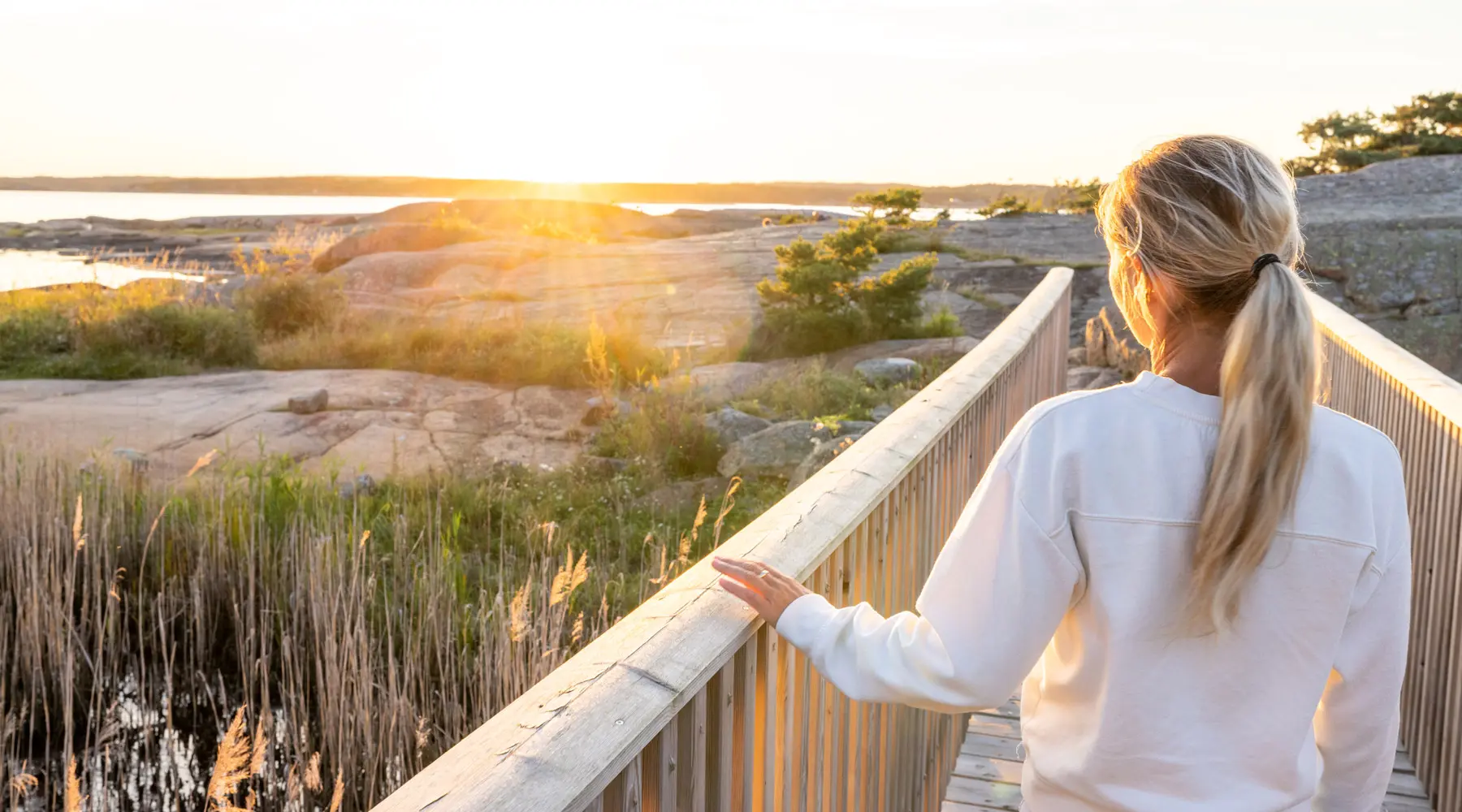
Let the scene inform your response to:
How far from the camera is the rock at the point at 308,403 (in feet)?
32.9

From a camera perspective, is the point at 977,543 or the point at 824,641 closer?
the point at 977,543

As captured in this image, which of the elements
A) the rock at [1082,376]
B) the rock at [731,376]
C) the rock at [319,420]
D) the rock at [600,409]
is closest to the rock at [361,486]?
the rock at [319,420]

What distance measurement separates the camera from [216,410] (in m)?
10.1

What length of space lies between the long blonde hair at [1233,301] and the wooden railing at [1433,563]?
166 centimetres

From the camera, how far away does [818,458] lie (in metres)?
7.28

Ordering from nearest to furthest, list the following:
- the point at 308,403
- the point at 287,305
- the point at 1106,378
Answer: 1. the point at 308,403
2. the point at 1106,378
3. the point at 287,305

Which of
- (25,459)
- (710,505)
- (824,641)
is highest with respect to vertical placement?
(824,641)

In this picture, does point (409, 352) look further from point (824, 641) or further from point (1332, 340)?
point (824, 641)

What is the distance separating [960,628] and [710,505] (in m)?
6.07

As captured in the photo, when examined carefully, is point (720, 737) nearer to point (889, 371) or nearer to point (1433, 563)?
point (1433, 563)

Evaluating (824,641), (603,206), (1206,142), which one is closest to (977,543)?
(824,641)

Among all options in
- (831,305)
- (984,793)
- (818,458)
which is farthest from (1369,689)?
(831,305)

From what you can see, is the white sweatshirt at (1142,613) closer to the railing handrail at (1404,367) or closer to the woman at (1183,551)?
the woman at (1183,551)

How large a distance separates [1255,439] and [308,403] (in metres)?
9.91
